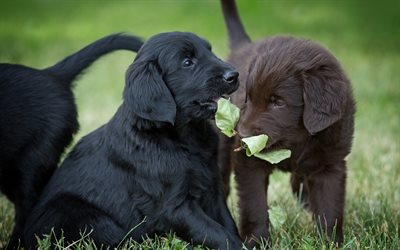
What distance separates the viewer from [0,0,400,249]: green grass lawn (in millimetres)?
3895

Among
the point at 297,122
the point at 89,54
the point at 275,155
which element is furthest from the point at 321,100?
the point at 89,54

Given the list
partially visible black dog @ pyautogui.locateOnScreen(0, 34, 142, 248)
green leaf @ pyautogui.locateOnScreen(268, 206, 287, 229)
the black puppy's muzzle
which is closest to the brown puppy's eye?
the black puppy's muzzle

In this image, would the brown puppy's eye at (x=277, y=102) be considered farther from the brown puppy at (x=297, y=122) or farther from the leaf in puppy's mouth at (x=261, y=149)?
the leaf in puppy's mouth at (x=261, y=149)

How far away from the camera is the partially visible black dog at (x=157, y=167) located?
334cm

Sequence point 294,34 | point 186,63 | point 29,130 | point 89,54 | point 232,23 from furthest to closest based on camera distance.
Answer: point 294,34, point 232,23, point 89,54, point 29,130, point 186,63

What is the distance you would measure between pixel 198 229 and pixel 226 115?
22.1 inches

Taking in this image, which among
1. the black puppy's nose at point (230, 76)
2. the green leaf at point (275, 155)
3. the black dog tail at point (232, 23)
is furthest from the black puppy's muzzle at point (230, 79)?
the black dog tail at point (232, 23)

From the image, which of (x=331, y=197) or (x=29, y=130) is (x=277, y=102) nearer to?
(x=331, y=197)

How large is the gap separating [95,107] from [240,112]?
4123 mm

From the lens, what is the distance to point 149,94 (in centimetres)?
329

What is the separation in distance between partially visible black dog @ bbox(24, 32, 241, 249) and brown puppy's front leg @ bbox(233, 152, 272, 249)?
0.12m

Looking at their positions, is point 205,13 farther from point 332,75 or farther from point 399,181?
point 332,75

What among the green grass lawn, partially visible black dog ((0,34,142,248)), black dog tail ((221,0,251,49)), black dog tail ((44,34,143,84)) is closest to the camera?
partially visible black dog ((0,34,142,248))

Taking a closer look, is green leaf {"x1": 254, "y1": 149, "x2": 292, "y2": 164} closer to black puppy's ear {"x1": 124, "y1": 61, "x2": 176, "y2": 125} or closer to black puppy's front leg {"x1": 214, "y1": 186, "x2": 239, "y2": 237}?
black puppy's front leg {"x1": 214, "y1": 186, "x2": 239, "y2": 237}
